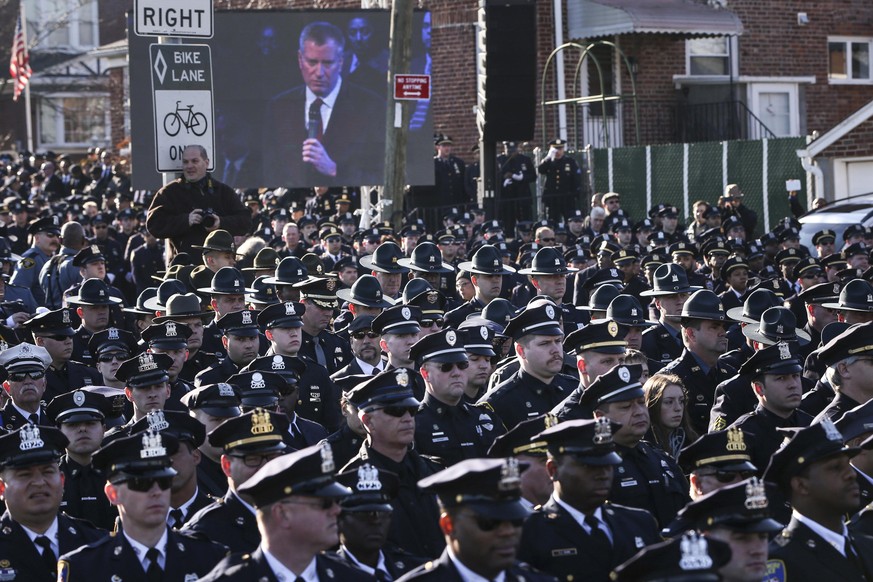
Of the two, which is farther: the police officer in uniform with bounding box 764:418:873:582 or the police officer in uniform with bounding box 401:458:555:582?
the police officer in uniform with bounding box 764:418:873:582

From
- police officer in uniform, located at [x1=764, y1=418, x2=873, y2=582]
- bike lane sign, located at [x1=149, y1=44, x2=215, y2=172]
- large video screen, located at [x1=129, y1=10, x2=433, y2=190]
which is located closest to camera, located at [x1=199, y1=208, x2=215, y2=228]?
bike lane sign, located at [x1=149, y1=44, x2=215, y2=172]

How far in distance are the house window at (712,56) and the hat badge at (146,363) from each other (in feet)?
81.4

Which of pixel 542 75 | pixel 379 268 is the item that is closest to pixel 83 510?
pixel 379 268

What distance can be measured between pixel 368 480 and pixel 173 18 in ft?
22.4

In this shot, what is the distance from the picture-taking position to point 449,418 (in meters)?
9.09

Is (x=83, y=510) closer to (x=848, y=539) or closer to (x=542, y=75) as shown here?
(x=848, y=539)

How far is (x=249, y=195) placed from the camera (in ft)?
105

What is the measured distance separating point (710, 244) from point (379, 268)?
530 centimetres

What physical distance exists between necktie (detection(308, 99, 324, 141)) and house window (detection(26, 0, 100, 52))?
3304 cm

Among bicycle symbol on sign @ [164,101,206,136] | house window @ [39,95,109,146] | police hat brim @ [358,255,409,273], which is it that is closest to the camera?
bicycle symbol on sign @ [164,101,206,136]

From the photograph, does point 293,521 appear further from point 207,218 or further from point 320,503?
point 207,218

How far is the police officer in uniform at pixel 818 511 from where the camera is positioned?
6.73m

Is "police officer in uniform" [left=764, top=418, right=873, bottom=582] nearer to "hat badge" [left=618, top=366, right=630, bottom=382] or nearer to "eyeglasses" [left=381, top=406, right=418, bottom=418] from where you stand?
"hat badge" [left=618, top=366, right=630, bottom=382]

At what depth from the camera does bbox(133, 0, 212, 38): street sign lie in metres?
12.5
